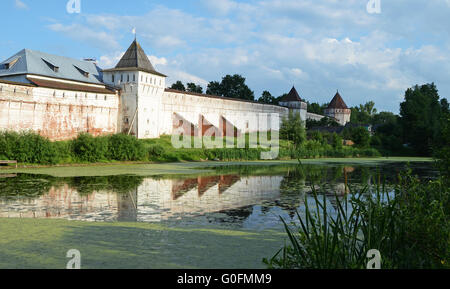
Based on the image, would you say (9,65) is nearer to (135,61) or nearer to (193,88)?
(135,61)

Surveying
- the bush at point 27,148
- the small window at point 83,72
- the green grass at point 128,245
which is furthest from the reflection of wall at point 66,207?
the small window at point 83,72

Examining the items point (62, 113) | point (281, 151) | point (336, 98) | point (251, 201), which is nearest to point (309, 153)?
point (281, 151)

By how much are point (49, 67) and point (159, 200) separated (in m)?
21.8

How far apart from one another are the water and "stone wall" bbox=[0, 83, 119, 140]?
30.6 ft

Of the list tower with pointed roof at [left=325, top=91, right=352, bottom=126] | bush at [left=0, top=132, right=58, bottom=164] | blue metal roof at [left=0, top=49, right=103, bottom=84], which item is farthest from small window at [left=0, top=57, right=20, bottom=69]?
tower with pointed roof at [left=325, top=91, right=352, bottom=126]

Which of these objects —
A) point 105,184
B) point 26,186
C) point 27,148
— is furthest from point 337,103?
point 26,186

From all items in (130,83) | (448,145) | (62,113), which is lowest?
(448,145)

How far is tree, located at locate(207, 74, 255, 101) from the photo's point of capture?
6212cm

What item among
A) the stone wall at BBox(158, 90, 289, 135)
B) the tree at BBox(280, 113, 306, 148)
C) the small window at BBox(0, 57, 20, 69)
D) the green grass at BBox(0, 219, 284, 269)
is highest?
the small window at BBox(0, 57, 20, 69)

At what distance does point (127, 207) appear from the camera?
350 inches

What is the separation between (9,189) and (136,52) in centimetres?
2199

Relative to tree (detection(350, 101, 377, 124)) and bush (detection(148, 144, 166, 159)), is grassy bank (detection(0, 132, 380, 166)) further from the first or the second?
tree (detection(350, 101, 377, 124))
